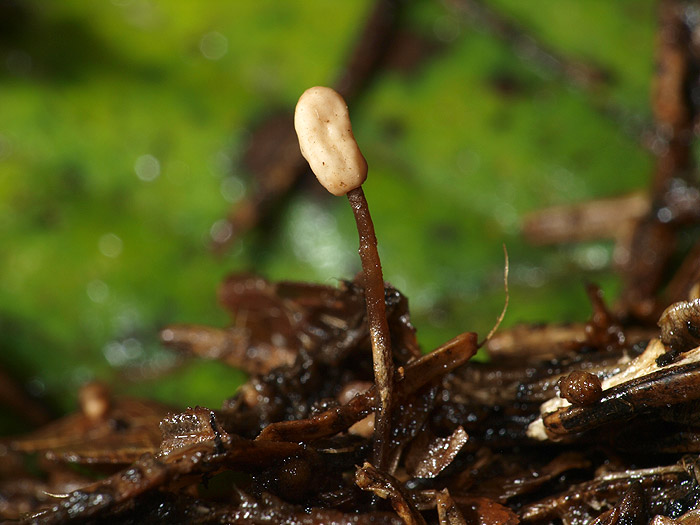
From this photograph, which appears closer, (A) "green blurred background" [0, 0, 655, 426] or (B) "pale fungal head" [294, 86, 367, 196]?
(B) "pale fungal head" [294, 86, 367, 196]

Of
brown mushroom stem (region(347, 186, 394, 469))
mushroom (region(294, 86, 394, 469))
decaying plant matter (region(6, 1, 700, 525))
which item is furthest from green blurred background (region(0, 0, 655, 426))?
mushroom (region(294, 86, 394, 469))

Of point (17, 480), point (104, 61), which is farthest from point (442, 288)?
point (104, 61)

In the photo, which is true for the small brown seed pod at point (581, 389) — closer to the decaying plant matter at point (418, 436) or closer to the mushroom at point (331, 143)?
the decaying plant matter at point (418, 436)

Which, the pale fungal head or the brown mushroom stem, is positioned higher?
the pale fungal head

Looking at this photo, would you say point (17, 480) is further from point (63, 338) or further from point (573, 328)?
point (573, 328)

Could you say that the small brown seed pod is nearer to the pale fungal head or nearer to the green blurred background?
the pale fungal head
